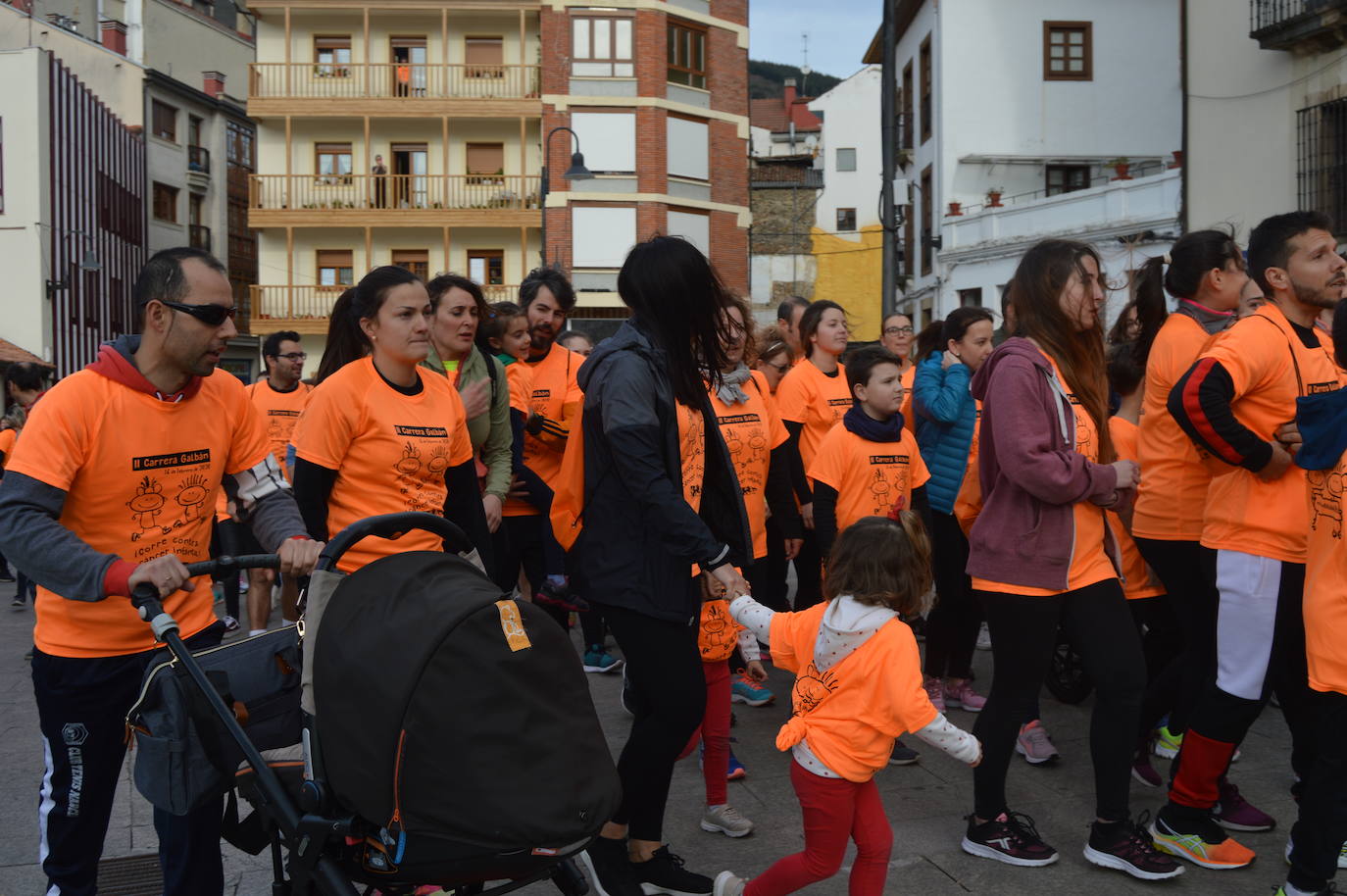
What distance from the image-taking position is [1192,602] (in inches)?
191

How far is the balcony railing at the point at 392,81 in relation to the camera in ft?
130

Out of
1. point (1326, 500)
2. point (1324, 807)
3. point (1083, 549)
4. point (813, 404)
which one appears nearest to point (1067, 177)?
point (813, 404)

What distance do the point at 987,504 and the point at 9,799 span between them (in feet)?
14.1

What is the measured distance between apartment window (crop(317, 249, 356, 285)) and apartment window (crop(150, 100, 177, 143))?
1090 centimetres

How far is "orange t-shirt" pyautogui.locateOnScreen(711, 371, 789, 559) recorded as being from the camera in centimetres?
609

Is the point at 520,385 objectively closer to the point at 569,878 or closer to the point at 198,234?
the point at 569,878

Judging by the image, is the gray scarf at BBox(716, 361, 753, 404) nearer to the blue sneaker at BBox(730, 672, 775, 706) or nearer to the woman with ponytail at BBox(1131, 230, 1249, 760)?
the blue sneaker at BBox(730, 672, 775, 706)

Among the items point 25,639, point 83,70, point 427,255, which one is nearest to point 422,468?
point 25,639

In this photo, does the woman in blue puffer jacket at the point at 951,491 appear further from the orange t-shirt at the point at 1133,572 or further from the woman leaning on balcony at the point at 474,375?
the woman leaning on balcony at the point at 474,375

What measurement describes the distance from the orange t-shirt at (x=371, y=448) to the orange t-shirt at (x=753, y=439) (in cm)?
190

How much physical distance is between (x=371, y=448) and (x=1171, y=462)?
318 cm

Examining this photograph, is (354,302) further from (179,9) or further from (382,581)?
(179,9)

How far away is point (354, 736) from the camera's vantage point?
2.66m

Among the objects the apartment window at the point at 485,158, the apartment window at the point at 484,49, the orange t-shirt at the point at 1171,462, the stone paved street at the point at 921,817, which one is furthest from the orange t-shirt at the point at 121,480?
the apartment window at the point at 484,49
